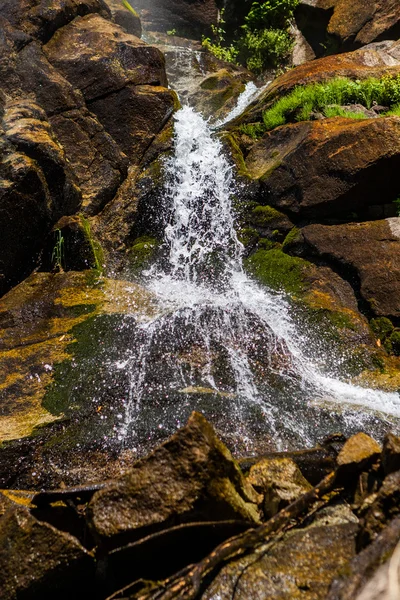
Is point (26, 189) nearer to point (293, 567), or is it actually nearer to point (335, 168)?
point (335, 168)

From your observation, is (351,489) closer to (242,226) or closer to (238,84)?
(242,226)

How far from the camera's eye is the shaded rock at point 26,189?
6.82m

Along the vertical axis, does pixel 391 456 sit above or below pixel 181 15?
below

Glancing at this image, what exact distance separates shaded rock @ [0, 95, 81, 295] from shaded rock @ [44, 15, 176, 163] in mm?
2191

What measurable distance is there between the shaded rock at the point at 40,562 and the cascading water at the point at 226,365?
6.05 feet

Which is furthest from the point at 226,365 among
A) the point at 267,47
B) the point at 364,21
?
the point at 267,47

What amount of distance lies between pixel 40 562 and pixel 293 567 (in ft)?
4.69

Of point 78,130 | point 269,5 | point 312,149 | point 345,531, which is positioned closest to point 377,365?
point 345,531

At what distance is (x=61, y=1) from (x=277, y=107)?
21.3ft

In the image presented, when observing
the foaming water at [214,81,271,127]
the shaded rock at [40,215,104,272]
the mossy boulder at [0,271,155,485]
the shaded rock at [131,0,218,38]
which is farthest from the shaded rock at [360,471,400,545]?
the shaded rock at [131,0,218,38]

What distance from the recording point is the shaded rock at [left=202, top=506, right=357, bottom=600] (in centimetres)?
208

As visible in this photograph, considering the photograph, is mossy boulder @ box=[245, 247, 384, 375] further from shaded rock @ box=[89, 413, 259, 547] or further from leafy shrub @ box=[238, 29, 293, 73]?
leafy shrub @ box=[238, 29, 293, 73]

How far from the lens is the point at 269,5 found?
1491cm

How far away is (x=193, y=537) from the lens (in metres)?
2.42
